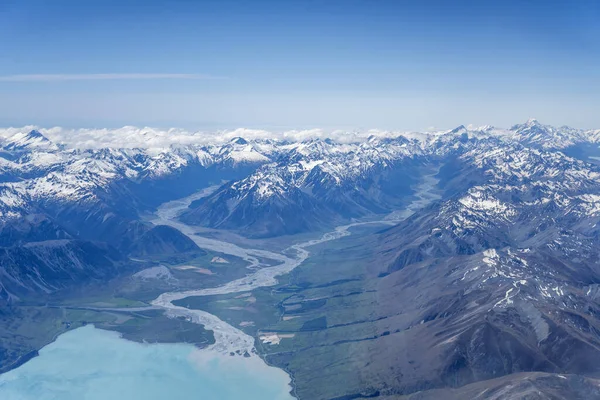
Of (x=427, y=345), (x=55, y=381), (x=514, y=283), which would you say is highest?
(x=514, y=283)

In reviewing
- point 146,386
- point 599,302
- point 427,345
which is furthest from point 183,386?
point 599,302

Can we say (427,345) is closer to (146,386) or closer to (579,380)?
(579,380)

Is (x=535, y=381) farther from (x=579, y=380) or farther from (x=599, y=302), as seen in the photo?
(x=599, y=302)

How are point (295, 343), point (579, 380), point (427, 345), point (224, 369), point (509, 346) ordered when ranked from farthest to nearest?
point (295, 343) → point (224, 369) → point (427, 345) → point (509, 346) → point (579, 380)

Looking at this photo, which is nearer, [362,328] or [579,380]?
[579,380]

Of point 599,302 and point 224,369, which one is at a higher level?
point 599,302

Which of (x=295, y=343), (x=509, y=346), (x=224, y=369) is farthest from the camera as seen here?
(x=295, y=343)
